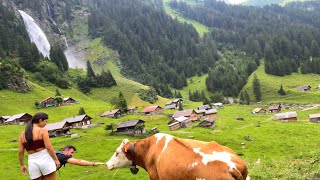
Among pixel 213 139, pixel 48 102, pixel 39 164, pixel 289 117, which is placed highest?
pixel 39 164

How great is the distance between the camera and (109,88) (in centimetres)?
19975

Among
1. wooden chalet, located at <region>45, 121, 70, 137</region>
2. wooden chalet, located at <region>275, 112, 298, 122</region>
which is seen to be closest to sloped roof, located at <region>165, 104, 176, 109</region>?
wooden chalet, located at <region>275, 112, 298, 122</region>

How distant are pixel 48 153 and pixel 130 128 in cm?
8996

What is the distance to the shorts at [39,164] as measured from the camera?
11.5 meters

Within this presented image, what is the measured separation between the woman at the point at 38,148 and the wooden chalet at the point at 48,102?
13831 centimetres

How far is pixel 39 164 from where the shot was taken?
37.8ft

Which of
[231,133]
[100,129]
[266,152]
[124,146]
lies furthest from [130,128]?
[124,146]

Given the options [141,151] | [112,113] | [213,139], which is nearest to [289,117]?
[213,139]

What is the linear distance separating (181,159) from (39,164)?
4.80 metres

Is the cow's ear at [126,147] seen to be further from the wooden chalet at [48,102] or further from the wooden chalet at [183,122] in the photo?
the wooden chalet at [48,102]

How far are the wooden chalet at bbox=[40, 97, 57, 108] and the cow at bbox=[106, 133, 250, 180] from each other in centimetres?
13750

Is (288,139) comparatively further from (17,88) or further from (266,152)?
(17,88)

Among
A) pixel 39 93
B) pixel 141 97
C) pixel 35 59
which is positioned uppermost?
pixel 35 59

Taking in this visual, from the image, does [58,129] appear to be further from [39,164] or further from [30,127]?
[30,127]
